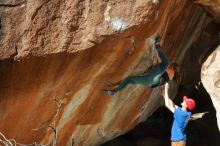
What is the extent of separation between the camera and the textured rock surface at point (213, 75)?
674 centimetres

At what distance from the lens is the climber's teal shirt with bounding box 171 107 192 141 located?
6.53 meters

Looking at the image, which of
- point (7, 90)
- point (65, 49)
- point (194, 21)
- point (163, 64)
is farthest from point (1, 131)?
point (194, 21)

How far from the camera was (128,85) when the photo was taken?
21.5ft

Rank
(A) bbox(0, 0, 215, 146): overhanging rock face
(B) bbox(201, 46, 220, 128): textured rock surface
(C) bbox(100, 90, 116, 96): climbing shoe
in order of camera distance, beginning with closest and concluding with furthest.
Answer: (A) bbox(0, 0, 215, 146): overhanging rock face → (C) bbox(100, 90, 116, 96): climbing shoe → (B) bbox(201, 46, 220, 128): textured rock surface

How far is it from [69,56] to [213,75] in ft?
7.59

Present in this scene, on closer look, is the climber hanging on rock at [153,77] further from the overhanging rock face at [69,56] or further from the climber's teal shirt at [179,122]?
the climber's teal shirt at [179,122]

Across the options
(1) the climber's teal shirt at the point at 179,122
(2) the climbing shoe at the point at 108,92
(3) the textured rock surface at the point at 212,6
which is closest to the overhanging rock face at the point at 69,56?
(2) the climbing shoe at the point at 108,92

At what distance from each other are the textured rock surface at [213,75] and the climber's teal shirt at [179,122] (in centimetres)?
49

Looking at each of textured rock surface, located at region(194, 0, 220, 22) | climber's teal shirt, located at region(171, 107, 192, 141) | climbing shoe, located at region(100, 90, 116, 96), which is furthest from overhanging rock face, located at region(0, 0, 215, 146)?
climber's teal shirt, located at region(171, 107, 192, 141)

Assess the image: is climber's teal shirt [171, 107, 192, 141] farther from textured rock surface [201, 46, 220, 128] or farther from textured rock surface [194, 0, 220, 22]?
textured rock surface [194, 0, 220, 22]

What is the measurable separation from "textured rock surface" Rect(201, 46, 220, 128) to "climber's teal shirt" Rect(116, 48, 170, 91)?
59 cm

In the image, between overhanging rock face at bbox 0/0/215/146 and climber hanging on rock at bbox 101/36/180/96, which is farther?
climber hanging on rock at bbox 101/36/180/96

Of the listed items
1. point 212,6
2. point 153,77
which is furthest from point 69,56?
point 212,6

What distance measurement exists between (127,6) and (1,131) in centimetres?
209
